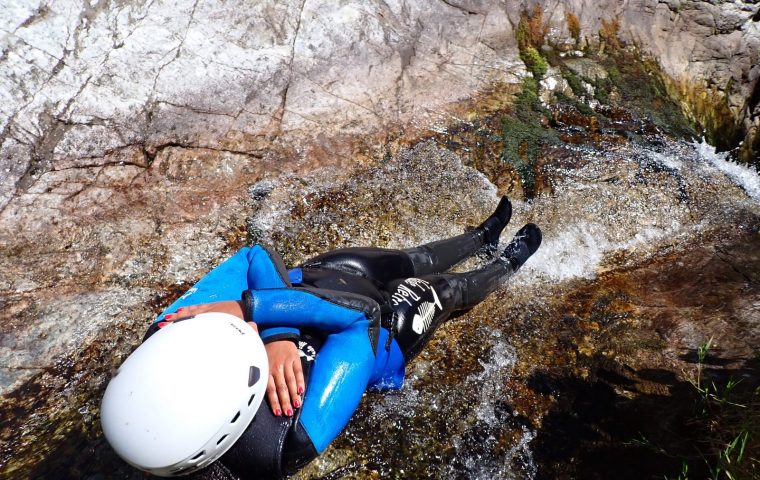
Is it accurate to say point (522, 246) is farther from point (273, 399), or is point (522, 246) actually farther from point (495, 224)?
point (273, 399)

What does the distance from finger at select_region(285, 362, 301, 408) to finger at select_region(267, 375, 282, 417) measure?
0.07 m

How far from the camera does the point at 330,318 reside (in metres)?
2.79

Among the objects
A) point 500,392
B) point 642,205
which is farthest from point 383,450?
point 642,205

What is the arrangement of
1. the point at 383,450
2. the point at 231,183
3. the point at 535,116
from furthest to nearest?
the point at 535,116
the point at 231,183
the point at 383,450

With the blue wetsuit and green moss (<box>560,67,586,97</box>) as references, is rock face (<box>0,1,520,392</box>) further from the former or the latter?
the blue wetsuit

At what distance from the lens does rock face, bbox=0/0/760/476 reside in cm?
358

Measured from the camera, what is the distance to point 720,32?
6195 millimetres

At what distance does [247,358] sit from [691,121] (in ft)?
18.6

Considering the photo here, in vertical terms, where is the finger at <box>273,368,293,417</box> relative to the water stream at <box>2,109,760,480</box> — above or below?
above

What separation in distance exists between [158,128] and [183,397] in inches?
119

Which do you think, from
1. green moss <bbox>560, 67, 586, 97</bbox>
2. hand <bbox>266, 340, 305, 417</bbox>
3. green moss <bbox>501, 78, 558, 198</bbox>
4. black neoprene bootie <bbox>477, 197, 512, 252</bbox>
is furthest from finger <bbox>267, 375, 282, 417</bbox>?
green moss <bbox>560, 67, 586, 97</bbox>

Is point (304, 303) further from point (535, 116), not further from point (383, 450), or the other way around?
point (535, 116)

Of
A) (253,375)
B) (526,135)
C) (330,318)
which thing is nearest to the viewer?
(253,375)

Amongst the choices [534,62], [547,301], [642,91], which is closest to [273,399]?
[547,301]
